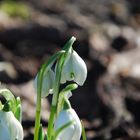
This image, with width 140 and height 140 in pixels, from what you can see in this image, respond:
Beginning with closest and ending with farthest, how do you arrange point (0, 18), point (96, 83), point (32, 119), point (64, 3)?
Result: point (32, 119), point (96, 83), point (0, 18), point (64, 3)

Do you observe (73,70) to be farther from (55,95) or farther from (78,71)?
(55,95)

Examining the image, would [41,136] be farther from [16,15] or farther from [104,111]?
[16,15]

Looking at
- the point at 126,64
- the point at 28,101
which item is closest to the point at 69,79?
the point at 28,101

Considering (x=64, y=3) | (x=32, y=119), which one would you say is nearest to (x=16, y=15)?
(x=64, y=3)

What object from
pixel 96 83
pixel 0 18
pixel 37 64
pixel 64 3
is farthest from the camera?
pixel 64 3

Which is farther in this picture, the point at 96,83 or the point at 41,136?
the point at 96,83

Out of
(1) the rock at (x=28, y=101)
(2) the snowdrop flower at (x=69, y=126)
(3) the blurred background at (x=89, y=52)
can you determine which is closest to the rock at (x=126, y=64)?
(3) the blurred background at (x=89, y=52)

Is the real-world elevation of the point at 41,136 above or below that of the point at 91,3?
above
